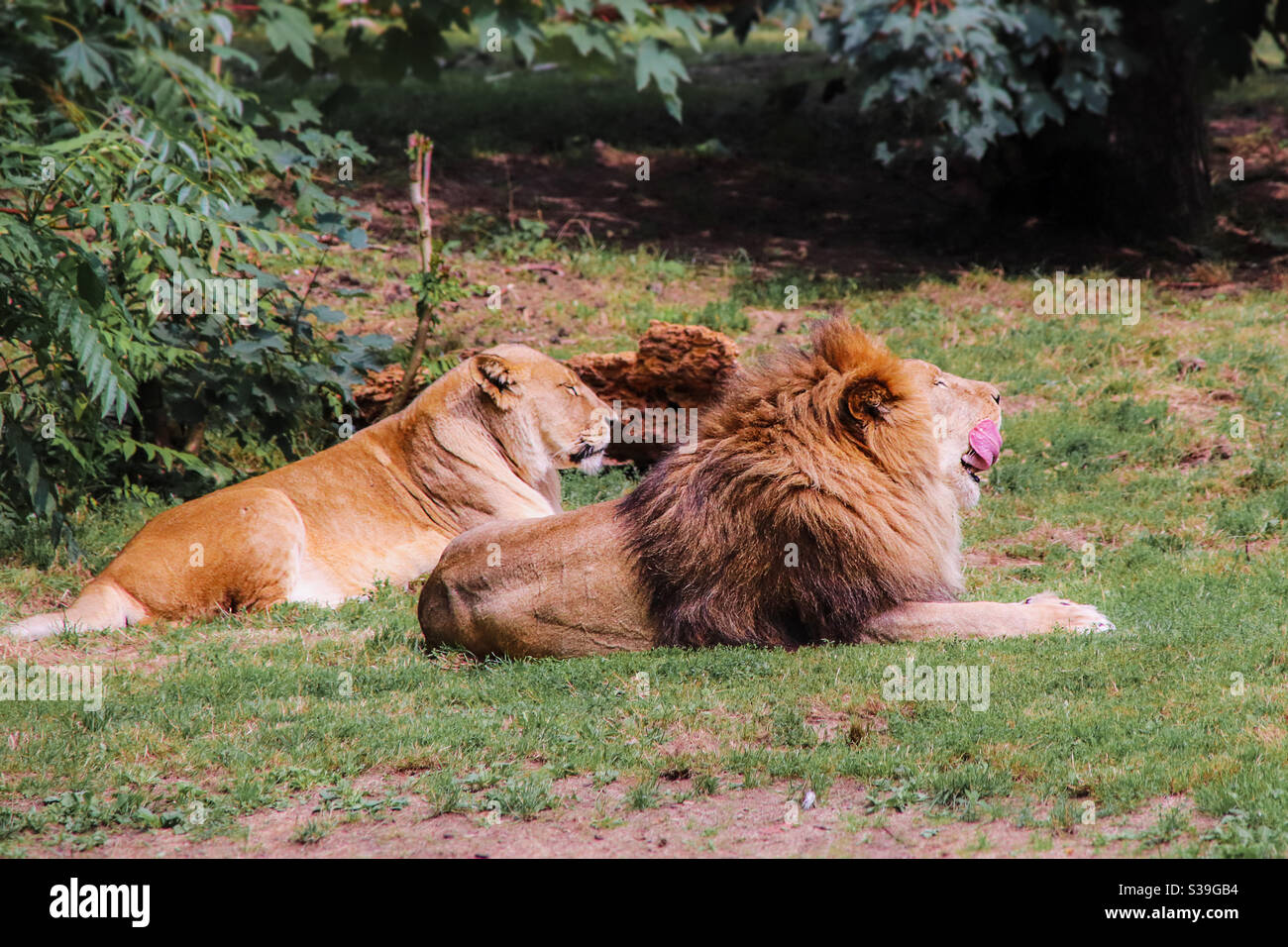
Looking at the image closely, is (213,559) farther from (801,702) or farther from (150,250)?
(801,702)

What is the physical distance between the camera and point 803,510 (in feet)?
21.2

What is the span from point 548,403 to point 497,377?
1.35ft

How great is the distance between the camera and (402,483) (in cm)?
921

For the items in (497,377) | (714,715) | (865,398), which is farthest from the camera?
(497,377)

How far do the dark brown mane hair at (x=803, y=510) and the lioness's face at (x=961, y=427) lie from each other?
0.24 m

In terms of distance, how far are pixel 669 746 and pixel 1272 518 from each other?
501 centimetres

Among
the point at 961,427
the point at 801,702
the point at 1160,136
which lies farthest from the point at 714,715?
the point at 1160,136

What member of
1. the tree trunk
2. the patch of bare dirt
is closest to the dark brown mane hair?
the patch of bare dirt

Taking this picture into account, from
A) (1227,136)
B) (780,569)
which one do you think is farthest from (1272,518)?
(1227,136)

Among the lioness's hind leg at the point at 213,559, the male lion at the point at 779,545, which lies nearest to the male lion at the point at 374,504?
the lioness's hind leg at the point at 213,559

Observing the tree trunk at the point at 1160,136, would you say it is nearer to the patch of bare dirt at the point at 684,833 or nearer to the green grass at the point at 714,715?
the green grass at the point at 714,715

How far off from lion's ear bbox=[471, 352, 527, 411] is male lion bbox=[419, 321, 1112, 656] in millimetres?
2327

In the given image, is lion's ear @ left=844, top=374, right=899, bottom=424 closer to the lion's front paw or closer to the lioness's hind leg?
the lion's front paw

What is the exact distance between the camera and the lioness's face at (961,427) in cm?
708
